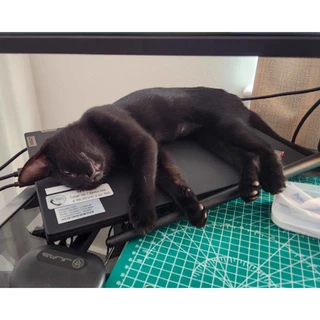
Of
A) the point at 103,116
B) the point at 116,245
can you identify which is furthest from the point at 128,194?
the point at 103,116

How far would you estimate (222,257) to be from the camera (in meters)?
0.42

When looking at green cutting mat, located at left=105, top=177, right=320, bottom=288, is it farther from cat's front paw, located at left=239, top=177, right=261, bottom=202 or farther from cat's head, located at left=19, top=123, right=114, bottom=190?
cat's head, located at left=19, top=123, right=114, bottom=190

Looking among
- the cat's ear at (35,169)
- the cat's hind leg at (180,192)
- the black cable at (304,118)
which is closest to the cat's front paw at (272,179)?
the cat's hind leg at (180,192)

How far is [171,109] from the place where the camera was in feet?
2.35

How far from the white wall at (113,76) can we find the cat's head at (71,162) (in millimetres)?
233

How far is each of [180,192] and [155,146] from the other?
0.43 feet

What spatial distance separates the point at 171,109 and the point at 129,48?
1.28ft

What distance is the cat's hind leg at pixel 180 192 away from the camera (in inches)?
18.6

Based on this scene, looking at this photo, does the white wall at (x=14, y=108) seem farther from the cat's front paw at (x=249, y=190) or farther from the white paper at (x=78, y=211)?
the cat's front paw at (x=249, y=190)

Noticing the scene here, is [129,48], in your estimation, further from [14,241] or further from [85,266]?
[14,241]

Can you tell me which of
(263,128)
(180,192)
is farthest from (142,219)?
(263,128)

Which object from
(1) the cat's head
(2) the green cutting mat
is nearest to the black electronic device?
(2) the green cutting mat

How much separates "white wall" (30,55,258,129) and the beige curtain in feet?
0.13
